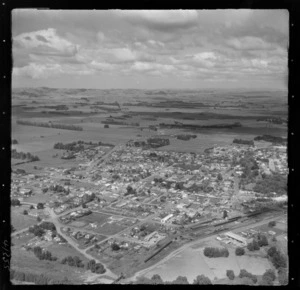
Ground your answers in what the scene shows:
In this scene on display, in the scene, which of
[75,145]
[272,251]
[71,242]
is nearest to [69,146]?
[75,145]

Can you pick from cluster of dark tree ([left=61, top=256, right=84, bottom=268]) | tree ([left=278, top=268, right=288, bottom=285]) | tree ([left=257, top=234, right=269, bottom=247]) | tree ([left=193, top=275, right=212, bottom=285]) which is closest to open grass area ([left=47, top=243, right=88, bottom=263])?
cluster of dark tree ([left=61, top=256, right=84, bottom=268])

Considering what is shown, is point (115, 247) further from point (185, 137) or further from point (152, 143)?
point (185, 137)

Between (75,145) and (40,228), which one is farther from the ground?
(75,145)

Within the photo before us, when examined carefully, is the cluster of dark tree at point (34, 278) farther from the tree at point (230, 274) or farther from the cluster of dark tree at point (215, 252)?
the tree at point (230, 274)

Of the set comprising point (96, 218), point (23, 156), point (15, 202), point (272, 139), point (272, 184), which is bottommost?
point (96, 218)

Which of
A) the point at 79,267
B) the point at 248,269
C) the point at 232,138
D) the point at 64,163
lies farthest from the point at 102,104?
the point at 248,269

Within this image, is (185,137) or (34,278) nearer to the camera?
(34,278)

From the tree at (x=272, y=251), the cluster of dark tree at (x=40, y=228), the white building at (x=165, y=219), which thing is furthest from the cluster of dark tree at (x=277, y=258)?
the cluster of dark tree at (x=40, y=228)

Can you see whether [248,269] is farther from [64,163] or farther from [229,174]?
[64,163]
